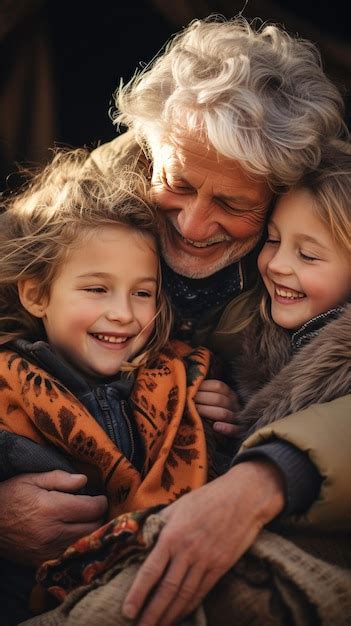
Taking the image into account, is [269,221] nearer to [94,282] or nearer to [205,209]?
[205,209]

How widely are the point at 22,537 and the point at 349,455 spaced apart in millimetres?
1083

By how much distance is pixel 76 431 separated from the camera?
8.63 ft

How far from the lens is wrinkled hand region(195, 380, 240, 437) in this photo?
9.54 feet

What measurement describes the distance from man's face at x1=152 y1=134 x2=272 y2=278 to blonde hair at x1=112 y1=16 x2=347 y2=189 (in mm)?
70

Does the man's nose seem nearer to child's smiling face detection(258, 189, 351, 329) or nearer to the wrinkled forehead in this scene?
the wrinkled forehead

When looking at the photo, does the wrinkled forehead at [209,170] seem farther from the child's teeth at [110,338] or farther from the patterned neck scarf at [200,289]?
the child's teeth at [110,338]

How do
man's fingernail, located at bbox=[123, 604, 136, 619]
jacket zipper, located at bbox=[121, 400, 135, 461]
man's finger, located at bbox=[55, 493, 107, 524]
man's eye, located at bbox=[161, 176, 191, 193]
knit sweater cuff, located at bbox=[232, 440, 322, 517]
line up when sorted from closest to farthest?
man's fingernail, located at bbox=[123, 604, 136, 619], knit sweater cuff, located at bbox=[232, 440, 322, 517], man's finger, located at bbox=[55, 493, 107, 524], jacket zipper, located at bbox=[121, 400, 135, 461], man's eye, located at bbox=[161, 176, 191, 193]

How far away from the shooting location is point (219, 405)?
117 inches

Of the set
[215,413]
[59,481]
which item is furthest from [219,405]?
[59,481]

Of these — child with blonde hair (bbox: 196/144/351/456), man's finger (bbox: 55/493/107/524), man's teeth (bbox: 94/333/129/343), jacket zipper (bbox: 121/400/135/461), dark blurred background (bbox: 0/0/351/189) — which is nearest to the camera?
man's finger (bbox: 55/493/107/524)

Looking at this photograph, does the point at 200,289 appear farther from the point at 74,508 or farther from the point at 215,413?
the point at 74,508

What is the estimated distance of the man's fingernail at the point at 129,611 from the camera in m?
2.05

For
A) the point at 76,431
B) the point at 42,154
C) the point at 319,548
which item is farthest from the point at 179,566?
the point at 42,154

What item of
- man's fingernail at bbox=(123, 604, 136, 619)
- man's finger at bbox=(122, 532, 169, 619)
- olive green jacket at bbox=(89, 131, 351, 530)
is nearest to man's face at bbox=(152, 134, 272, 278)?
olive green jacket at bbox=(89, 131, 351, 530)
